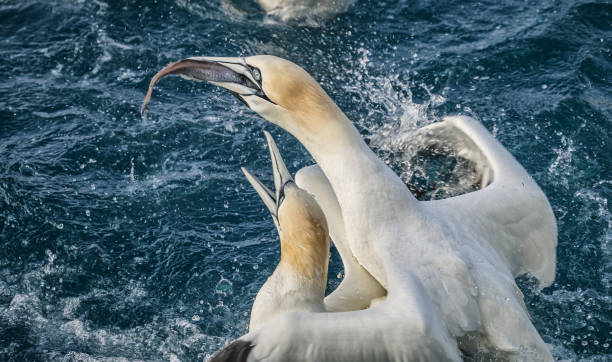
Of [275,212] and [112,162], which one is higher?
[275,212]

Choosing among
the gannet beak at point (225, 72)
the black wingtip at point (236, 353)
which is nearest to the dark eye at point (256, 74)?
the gannet beak at point (225, 72)

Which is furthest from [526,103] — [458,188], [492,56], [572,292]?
[572,292]

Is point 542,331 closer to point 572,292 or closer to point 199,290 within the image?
point 572,292

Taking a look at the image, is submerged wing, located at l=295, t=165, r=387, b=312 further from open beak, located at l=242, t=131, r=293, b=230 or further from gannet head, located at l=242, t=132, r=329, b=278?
open beak, located at l=242, t=131, r=293, b=230

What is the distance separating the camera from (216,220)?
7.14 m

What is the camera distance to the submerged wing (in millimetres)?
5340

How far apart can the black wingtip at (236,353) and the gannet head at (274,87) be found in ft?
6.44

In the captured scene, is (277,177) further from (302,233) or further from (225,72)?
(225,72)

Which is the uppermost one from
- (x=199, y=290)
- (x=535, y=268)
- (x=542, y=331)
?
(x=535, y=268)

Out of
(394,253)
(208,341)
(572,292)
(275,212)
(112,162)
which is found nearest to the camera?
(394,253)

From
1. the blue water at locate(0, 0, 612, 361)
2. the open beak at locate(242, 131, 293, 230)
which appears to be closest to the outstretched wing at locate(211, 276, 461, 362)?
the open beak at locate(242, 131, 293, 230)

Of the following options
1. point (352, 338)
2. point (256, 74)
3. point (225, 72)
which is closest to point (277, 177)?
point (256, 74)

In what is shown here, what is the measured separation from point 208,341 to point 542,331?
267 cm

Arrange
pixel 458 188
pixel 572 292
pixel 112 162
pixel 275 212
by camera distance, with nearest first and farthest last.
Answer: pixel 275 212, pixel 572 292, pixel 458 188, pixel 112 162
